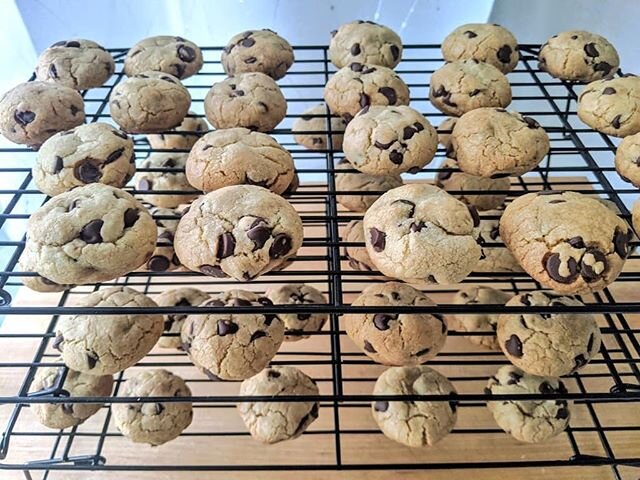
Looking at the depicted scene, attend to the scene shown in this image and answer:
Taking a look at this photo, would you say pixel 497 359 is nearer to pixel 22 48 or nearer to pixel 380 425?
pixel 380 425

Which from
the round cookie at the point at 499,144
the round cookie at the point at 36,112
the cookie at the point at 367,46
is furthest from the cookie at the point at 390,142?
the round cookie at the point at 36,112

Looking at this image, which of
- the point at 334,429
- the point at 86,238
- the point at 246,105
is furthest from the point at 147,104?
the point at 334,429

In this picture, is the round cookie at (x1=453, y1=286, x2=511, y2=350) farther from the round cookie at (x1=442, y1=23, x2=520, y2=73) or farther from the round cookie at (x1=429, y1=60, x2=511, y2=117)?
the round cookie at (x1=442, y1=23, x2=520, y2=73)

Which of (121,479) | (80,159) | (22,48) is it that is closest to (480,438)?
(121,479)

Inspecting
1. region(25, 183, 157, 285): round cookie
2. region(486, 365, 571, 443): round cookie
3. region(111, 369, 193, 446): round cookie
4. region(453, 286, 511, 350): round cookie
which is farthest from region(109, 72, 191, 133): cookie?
region(486, 365, 571, 443): round cookie

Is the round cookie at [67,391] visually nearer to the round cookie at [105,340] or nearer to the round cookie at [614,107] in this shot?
the round cookie at [105,340]

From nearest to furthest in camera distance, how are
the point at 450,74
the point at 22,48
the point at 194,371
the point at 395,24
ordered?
1. the point at 450,74
2. the point at 194,371
3. the point at 22,48
4. the point at 395,24
